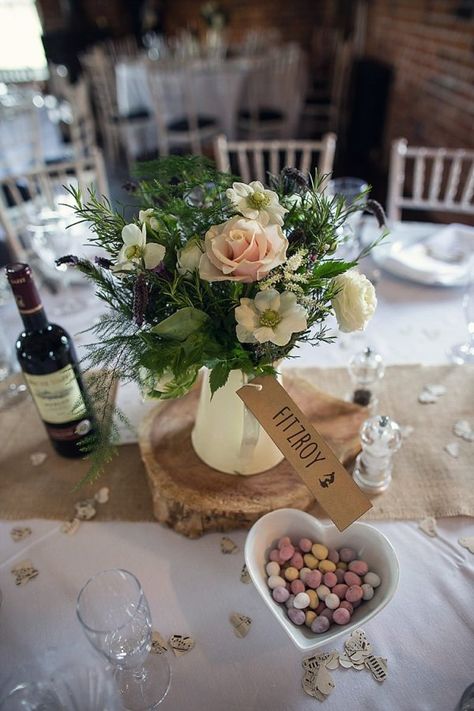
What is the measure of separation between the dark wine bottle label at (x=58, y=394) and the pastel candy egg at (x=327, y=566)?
1.31ft

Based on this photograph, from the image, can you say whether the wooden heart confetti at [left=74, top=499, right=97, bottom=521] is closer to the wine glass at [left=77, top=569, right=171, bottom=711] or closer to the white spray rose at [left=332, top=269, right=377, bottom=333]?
the wine glass at [left=77, top=569, right=171, bottom=711]

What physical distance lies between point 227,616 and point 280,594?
9cm

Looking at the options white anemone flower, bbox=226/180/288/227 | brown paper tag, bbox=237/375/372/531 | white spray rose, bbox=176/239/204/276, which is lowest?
brown paper tag, bbox=237/375/372/531

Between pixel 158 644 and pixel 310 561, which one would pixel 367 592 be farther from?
pixel 158 644

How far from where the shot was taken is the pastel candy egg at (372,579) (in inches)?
24.1

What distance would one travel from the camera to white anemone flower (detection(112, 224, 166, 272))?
1.78ft

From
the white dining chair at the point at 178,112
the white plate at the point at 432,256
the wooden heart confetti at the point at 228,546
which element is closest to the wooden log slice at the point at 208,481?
the wooden heart confetti at the point at 228,546

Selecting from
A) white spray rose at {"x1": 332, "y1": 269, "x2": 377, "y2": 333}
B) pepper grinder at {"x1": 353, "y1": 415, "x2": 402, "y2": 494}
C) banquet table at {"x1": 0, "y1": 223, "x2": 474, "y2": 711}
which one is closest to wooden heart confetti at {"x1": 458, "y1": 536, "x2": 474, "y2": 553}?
banquet table at {"x1": 0, "y1": 223, "x2": 474, "y2": 711}

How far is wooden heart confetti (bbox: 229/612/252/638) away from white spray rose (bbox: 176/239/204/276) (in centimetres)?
45

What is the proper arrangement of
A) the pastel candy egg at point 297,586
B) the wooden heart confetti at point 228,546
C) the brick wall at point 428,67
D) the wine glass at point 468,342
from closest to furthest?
the pastel candy egg at point 297,586
the wooden heart confetti at point 228,546
the wine glass at point 468,342
the brick wall at point 428,67

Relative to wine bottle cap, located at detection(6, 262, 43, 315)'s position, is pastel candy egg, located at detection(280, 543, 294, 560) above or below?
below

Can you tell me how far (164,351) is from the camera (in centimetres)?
59

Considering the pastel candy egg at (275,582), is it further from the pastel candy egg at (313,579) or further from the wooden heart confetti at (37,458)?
the wooden heart confetti at (37,458)

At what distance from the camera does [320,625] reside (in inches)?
22.8
